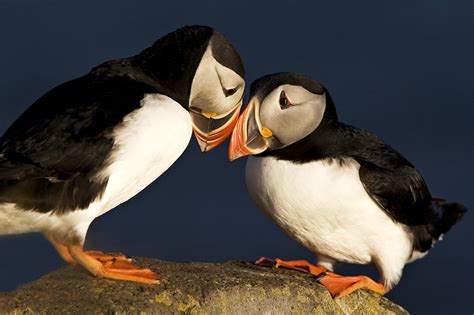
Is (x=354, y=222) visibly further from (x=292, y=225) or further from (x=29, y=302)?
(x=29, y=302)

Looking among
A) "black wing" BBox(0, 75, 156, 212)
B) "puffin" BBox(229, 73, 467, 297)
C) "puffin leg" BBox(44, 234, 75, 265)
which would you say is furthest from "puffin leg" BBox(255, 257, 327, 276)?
"black wing" BBox(0, 75, 156, 212)

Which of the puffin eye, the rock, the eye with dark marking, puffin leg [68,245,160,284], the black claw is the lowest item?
the black claw

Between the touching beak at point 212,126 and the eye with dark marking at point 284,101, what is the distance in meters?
0.22

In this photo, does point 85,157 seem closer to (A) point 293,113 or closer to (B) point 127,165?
(B) point 127,165

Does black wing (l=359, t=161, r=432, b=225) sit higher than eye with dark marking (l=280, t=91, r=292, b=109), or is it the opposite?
eye with dark marking (l=280, t=91, r=292, b=109)

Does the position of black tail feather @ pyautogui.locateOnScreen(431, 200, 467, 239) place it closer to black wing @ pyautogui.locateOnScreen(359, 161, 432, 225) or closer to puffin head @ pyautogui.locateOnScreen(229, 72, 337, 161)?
black wing @ pyautogui.locateOnScreen(359, 161, 432, 225)

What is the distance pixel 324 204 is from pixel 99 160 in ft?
4.12

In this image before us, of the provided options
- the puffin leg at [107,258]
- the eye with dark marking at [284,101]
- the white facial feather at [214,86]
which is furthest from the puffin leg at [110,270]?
the eye with dark marking at [284,101]

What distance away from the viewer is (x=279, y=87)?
21.9 feet

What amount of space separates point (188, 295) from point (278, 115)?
134 centimetres

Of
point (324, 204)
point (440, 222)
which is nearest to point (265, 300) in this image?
point (324, 204)

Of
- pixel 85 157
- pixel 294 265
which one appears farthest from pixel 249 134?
pixel 85 157

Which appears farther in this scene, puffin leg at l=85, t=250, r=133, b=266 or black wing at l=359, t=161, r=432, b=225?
black wing at l=359, t=161, r=432, b=225

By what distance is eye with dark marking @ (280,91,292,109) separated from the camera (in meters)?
6.68
